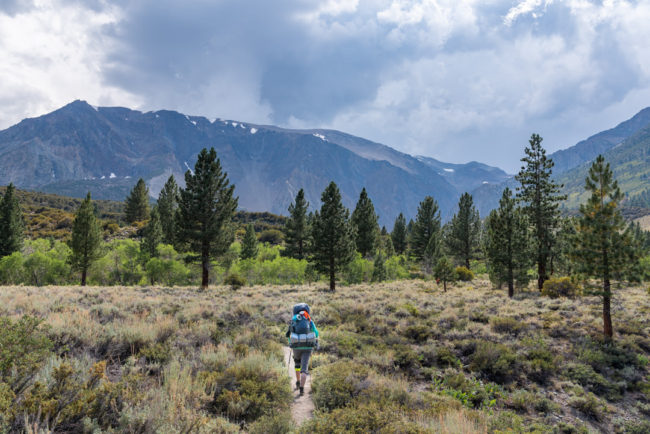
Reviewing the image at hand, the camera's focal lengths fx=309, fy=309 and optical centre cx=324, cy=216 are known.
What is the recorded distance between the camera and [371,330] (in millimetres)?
14375

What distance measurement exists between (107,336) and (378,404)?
668 centimetres

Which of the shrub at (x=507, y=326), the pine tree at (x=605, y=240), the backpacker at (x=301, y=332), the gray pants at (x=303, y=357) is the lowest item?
the shrub at (x=507, y=326)

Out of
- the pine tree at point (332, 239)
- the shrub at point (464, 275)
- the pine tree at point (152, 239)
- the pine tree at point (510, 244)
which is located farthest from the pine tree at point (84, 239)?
the shrub at point (464, 275)

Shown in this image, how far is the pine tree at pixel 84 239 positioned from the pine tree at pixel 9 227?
675 inches

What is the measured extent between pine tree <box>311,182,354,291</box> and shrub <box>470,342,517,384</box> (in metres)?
20.1

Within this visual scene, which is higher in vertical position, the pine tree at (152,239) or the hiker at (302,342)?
the pine tree at (152,239)

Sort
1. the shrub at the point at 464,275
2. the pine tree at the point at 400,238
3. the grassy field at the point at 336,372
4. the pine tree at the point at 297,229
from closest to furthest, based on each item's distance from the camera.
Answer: the grassy field at the point at 336,372 < the shrub at the point at 464,275 < the pine tree at the point at 297,229 < the pine tree at the point at 400,238

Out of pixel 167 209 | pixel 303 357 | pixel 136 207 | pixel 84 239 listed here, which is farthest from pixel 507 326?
pixel 136 207

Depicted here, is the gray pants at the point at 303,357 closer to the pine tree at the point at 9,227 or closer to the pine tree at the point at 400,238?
the pine tree at the point at 9,227

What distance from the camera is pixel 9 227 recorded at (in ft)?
139

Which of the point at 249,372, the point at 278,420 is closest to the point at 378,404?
the point at 278,420

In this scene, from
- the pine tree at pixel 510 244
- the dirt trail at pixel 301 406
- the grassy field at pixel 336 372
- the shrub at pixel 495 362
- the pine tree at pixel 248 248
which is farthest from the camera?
the pine tree at pixel 248 248

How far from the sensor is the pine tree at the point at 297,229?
164ft

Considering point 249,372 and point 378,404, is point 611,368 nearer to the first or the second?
point 378,404
